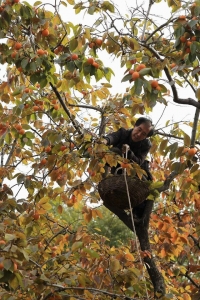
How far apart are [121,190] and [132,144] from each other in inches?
20.4

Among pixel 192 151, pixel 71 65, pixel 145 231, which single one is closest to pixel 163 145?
pixel 192 151

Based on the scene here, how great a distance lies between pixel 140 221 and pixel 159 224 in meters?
0.67

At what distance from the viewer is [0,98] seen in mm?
4566

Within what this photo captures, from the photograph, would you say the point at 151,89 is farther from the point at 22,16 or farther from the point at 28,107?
the point at 28,107

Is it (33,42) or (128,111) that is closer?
(33,42)

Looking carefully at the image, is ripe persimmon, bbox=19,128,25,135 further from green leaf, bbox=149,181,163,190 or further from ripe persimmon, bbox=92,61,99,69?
green leaf, bbox=149,181,163,190

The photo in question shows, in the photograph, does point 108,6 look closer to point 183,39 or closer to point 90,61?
point 90,61

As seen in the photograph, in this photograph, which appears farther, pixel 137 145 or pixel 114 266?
pixel 137 145

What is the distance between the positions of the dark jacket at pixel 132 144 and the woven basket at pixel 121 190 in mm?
287

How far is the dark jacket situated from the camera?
4.09 m

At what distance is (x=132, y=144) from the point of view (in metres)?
4.18

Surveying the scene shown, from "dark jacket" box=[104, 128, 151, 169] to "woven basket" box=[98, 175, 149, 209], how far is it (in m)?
0.29

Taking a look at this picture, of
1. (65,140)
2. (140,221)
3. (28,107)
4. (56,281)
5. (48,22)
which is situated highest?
(48,22)

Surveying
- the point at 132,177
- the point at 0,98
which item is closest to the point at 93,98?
the point at 0,98
